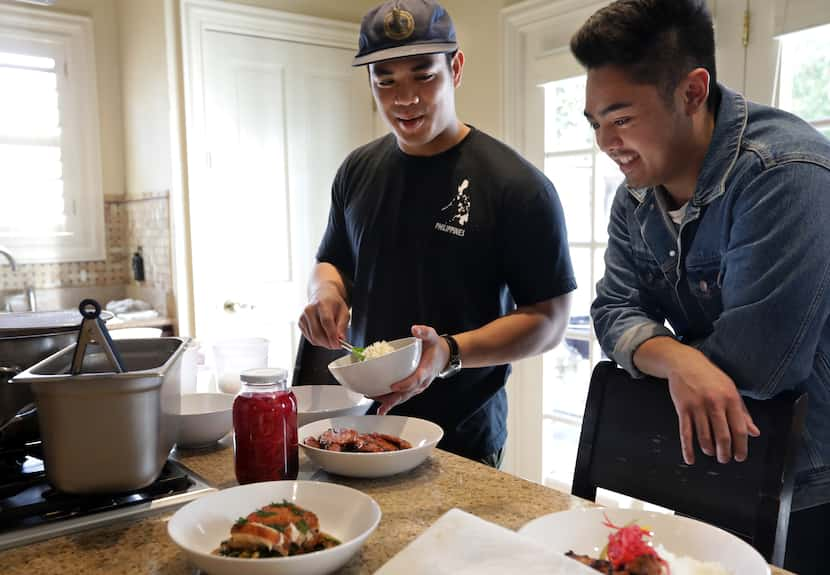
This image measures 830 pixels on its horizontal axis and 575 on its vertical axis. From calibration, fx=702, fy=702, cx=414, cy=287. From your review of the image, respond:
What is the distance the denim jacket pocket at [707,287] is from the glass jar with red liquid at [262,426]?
73 centimetres

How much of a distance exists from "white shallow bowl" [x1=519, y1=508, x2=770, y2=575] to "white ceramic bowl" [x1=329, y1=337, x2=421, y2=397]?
374mm

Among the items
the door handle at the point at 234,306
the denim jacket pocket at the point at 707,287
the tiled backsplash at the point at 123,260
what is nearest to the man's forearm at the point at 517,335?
the denim jacket pocket at the point at 707,287

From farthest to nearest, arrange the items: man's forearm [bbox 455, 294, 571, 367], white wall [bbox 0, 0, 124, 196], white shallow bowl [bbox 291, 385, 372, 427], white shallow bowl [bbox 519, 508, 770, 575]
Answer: white wall [bbox 0, 0, 124, 196] < man's forearm [bbox 455, 294, 571, 367] < white shallow bowl [bbox 291, 385, 372, 427] < white shallow bowl [bbox 519, 508, 770, 575]

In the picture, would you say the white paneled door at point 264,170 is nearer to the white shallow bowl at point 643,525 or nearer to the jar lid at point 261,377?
the jar lid at point 261,377

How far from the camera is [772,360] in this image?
103 centimetres

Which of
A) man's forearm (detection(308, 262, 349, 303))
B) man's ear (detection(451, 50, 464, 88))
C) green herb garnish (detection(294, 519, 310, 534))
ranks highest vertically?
man's ear (detection(451, 50, 464, 88))

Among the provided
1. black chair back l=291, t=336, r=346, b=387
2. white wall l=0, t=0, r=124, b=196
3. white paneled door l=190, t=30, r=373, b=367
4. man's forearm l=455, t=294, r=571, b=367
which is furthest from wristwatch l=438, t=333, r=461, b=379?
white wall l=0, t=0, r=124, b=196

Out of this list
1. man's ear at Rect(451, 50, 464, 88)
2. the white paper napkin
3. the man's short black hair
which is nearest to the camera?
the white paper napkin

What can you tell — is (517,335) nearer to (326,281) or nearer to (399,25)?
(326,281)

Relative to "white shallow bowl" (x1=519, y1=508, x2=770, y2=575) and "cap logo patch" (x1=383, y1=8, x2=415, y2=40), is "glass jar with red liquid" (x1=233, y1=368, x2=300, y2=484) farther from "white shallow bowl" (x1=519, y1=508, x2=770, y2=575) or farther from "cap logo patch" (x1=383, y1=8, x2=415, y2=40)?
"cap logo patch" (x1=383, y1=8, x2=415, y2=40)

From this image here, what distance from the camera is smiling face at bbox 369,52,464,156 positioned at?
164cm

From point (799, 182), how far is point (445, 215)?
86cm

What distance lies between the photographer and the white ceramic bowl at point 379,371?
1.13 meters

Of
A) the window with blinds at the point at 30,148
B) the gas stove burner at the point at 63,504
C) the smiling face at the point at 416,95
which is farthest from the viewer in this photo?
the window with blinds at the point at 30,148
